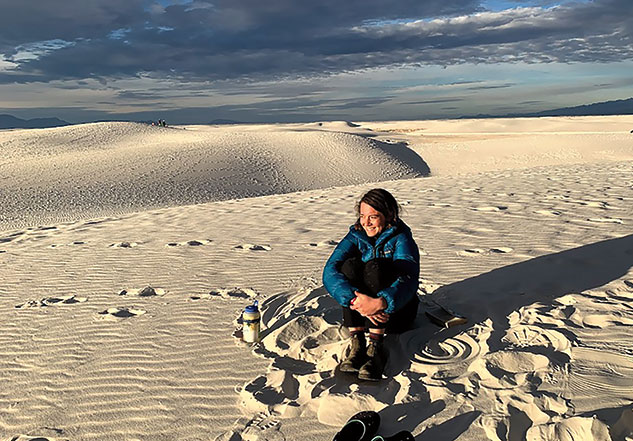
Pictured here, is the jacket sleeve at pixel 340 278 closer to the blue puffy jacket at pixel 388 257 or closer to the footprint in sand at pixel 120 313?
the blue puffy jacket at pixel 388 257

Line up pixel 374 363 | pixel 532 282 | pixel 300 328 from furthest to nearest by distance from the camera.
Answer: pixel 532 282 < pixel 300 328 < pixel 374 363

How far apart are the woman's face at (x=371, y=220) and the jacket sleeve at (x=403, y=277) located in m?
0.17

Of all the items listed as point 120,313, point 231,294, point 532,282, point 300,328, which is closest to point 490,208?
point 532,282

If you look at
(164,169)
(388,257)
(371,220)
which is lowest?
(164,169)

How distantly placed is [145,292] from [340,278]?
2.90 metres

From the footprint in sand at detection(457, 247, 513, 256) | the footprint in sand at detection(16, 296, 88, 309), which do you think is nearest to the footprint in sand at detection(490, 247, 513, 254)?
the footprint in sand at detection(457, 247, 513, 256)

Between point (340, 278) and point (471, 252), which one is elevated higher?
point (340, 278)

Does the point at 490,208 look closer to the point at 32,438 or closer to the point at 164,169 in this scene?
the point at 32,438

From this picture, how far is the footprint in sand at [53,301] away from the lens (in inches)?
212

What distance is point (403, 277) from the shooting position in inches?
140

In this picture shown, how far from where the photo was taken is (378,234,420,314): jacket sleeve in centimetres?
343

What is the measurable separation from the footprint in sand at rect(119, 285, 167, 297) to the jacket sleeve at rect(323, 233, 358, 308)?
101 inches

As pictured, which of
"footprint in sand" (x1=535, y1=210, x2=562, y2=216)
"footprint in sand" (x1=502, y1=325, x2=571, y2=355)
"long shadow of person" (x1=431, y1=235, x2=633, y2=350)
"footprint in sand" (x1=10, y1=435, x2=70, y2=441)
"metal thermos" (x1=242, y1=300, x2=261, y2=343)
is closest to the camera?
"footprint in sand" (x1=10, y1=435, x2=70, y2=441)

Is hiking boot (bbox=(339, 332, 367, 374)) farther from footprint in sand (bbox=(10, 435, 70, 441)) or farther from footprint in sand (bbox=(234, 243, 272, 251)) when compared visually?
Answer: footprint in sand (bbox=(234, 243, 272, 251))
